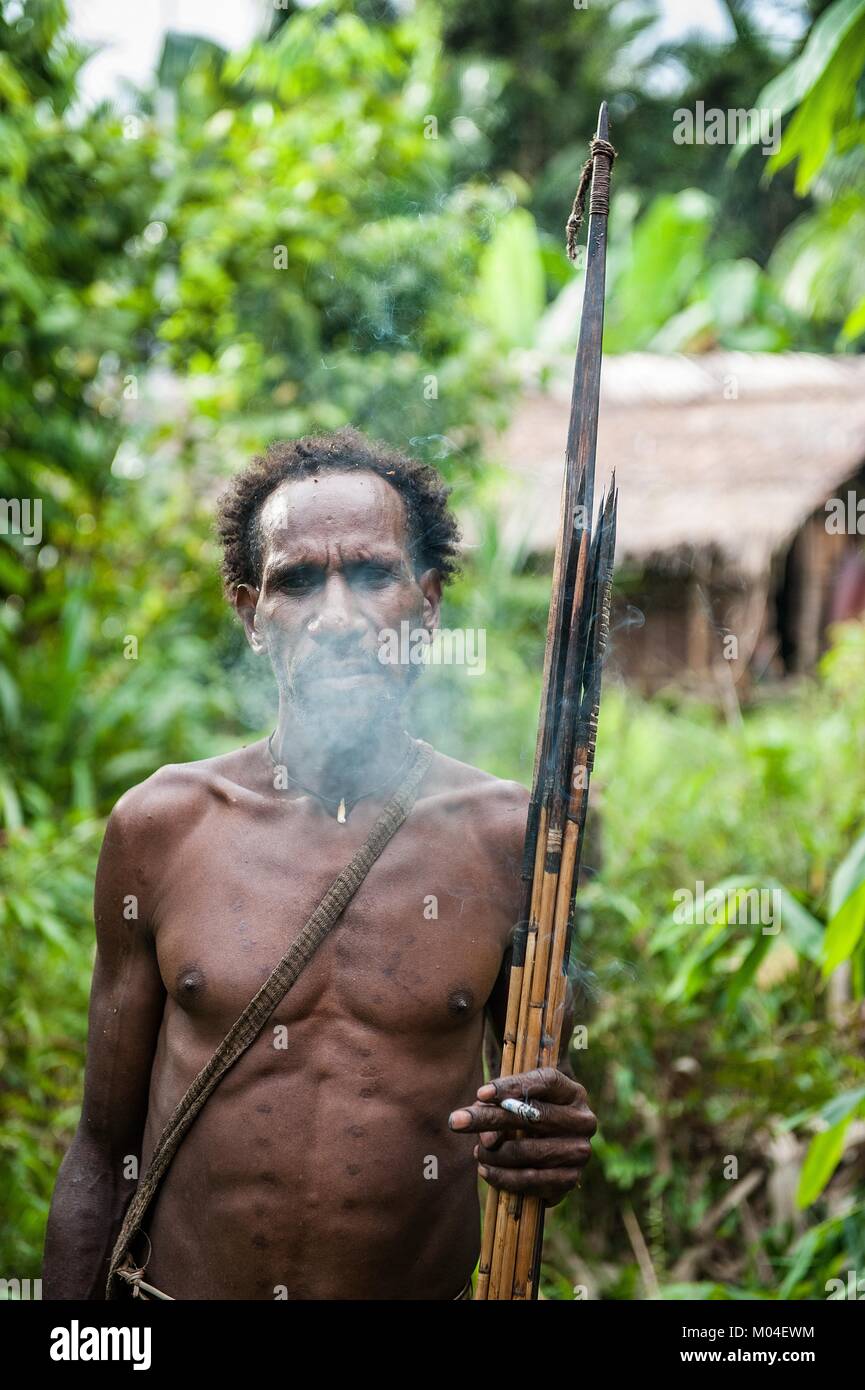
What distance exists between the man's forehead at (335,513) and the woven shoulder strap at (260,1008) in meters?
0.34

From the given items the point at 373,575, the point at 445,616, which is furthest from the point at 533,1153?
the point at 445,616

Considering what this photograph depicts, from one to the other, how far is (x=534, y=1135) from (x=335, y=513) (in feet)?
2.72

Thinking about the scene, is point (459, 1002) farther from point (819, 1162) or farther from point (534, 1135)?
point (819, 1162)

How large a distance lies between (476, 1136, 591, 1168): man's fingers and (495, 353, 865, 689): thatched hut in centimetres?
808

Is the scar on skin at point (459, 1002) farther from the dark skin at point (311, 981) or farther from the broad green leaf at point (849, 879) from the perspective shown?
the broad green leaf at point (849, 879)

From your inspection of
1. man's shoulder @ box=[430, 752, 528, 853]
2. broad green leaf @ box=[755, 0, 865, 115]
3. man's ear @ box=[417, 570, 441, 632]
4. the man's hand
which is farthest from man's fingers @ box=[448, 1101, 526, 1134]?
broad green leaf @ box=[755, 0, 865, 115]

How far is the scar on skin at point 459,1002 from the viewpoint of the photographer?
1749 mm

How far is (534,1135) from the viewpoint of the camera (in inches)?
→ 61.7

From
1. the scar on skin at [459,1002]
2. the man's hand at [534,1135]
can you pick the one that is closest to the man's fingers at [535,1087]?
the man's hand at [534,1135]

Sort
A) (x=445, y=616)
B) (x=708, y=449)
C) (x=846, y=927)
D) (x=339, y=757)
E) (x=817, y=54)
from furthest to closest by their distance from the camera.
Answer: (x=708, y=449), (x=445, y=616), (x=846, y=927), (x=817, y=54), (x=339, y=757)

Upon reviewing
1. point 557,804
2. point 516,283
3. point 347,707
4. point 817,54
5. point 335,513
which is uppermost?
point 516,283

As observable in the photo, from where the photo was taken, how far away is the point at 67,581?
5637 millimetres

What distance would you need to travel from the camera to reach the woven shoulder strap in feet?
5.58
